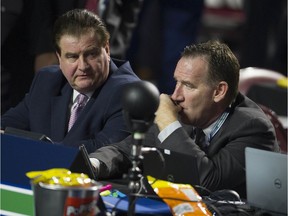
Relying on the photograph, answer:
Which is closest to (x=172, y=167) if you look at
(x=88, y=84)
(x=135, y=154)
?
(x=135, y=154)

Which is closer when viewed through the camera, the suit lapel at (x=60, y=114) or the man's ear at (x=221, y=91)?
the man's ear at (x=221, y=91)

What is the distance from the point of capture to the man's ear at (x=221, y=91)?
4463 millimetres

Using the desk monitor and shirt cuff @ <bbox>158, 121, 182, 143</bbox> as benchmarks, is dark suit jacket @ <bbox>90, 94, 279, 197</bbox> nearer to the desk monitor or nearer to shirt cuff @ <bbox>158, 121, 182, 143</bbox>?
shirt cuff @ <bbox>158, 121, 182, 143</bbox>

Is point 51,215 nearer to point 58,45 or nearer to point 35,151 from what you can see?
point 35,151

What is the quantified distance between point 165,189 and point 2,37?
10.1 ft

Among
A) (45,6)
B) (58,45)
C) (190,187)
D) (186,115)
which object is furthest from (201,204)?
(45,6)

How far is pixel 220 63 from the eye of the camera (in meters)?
4.45

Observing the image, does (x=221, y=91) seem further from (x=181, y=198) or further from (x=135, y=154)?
(x=135, y=154)

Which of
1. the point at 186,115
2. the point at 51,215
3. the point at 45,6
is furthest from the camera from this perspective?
the point at 45,6

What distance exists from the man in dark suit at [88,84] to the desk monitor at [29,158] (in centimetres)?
103

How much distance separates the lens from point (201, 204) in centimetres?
361

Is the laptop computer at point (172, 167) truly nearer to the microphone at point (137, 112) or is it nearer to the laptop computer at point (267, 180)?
the laptop computer at point (267, 180)

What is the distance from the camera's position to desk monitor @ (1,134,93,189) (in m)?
3.57

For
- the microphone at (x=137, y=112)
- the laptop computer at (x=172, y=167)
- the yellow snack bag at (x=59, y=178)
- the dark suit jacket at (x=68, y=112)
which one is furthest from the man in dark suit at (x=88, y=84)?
the microphone at (x=137, y=112)
